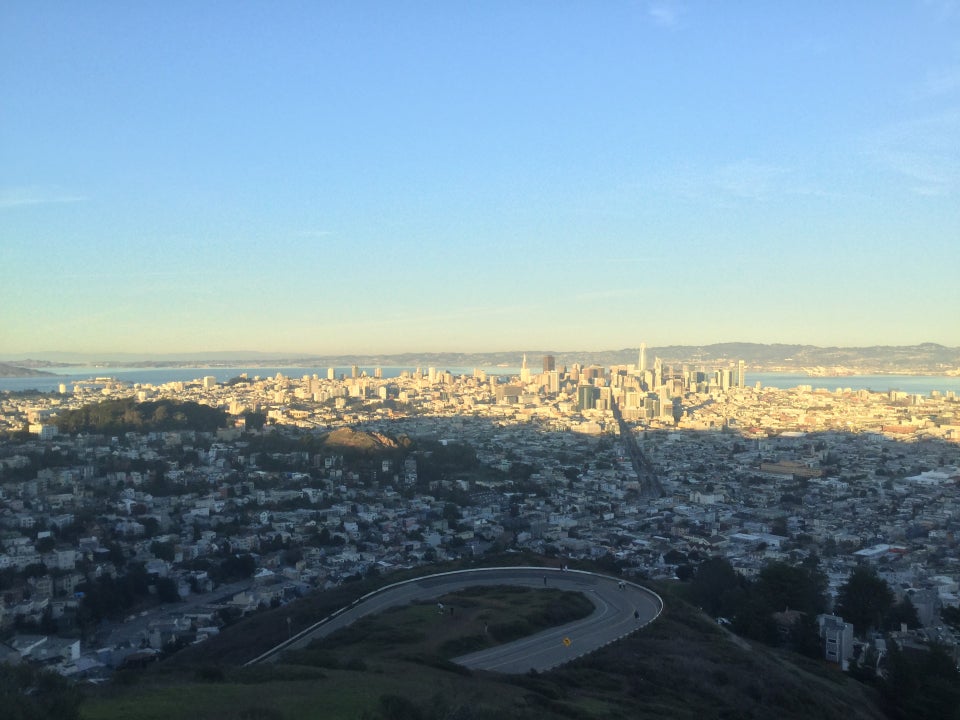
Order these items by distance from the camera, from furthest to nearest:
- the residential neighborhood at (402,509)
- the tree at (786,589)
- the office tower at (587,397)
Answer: the office tower at (587,397)
the residential neighborhood at (402,509)
the tree at (786,589)

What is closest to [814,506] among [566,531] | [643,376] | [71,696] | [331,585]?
[566,531]

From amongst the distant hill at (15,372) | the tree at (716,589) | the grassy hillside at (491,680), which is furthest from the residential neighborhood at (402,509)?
the distant hill at (15,372)

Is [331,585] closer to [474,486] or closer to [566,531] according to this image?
[566,531]

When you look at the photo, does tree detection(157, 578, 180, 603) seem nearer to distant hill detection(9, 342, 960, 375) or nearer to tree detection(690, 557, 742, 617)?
tree detection(690, 557, 742, 617)

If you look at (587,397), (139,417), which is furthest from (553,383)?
(139,417)

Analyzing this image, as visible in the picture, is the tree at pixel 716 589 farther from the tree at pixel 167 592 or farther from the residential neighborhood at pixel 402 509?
the tree at pixel 167 592
